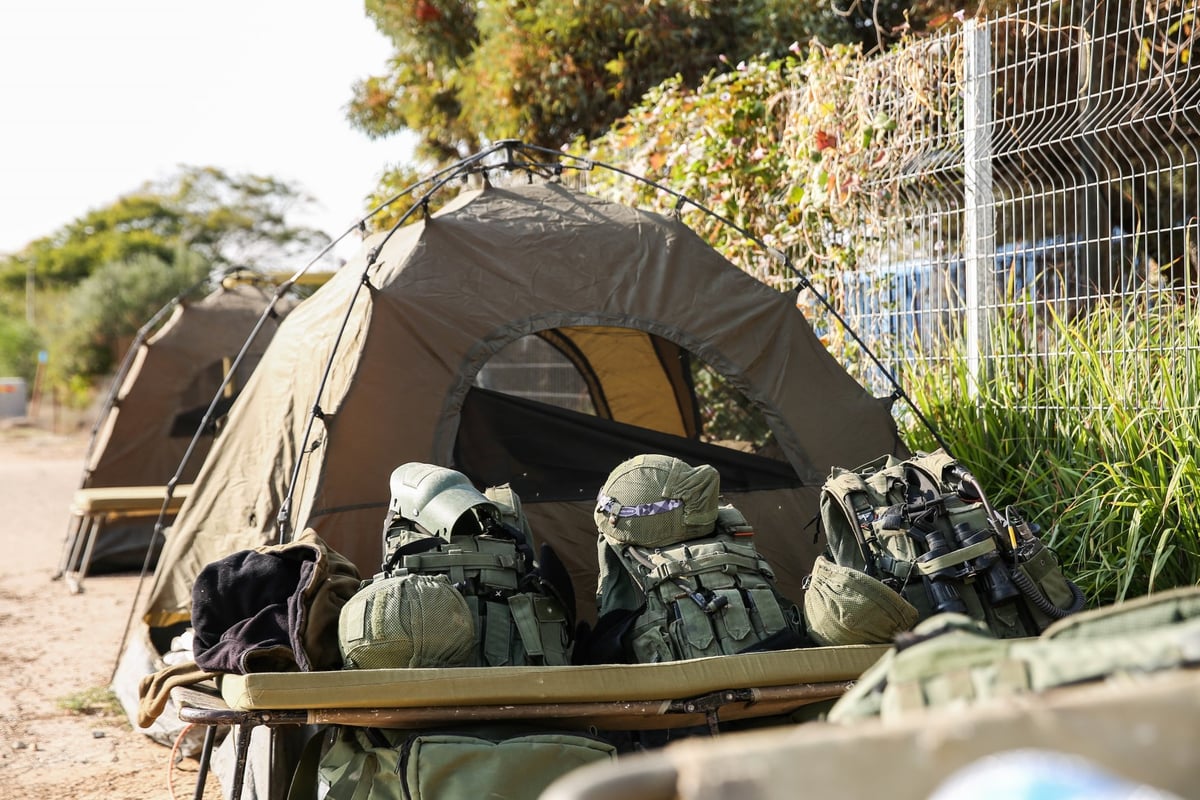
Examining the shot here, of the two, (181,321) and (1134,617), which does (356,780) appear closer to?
(1134,617)

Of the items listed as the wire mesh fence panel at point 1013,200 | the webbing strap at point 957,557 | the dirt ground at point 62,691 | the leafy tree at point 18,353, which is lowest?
the dirt ground at point 62,691

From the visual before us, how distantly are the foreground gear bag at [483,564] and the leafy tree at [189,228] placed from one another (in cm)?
3345

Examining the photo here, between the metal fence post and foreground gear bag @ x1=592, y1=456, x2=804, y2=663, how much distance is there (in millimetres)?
2014

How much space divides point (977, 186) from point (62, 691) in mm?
4744

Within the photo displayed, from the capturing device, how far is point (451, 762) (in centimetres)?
277

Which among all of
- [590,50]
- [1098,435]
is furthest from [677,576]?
[590,50]

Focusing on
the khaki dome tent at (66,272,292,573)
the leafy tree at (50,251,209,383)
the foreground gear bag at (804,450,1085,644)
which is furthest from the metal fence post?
the leafy tree at (50,251,209,383)

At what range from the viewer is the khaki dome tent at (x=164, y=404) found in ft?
27.6

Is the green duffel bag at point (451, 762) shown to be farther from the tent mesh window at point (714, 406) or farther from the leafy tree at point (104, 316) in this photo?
the leafy tree at point (104, 316)

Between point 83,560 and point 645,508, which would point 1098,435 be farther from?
point 83,560

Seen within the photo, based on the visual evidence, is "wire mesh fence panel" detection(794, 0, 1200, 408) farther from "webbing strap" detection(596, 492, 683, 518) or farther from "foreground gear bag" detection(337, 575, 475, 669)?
"foreground gear bag" detection(337, 575, 475, 669)

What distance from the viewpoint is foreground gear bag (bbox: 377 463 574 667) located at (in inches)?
129

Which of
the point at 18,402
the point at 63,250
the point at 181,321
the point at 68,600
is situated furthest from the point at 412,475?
the point at 63,250

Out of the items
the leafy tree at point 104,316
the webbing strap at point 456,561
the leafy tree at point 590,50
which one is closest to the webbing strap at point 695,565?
the webbing strap at point 456,561
